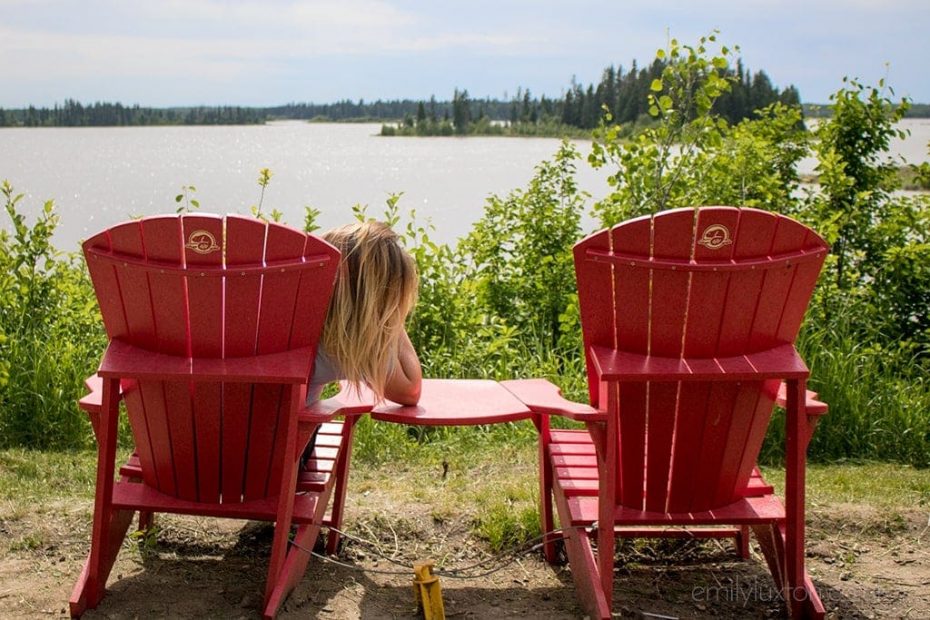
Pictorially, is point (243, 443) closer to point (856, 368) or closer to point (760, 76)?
point (856, 368)

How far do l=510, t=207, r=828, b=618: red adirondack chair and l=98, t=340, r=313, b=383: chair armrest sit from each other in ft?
2.57

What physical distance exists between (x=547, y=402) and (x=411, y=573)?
0.81 m

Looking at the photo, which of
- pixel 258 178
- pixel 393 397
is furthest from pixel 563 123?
pixel 393 397

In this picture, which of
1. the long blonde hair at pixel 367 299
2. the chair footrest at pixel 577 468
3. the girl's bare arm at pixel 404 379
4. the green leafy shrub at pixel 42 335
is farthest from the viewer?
the green leafy shrub at pixel 42 335

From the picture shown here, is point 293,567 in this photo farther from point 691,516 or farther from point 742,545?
point 742,545

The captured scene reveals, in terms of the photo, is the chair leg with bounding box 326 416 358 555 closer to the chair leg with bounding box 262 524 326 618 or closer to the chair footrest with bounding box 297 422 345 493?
the chair footrest with bounding box 297 422 345 493

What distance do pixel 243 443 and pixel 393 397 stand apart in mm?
498

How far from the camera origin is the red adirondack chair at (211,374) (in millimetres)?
2842

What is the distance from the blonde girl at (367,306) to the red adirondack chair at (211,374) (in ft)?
0.55

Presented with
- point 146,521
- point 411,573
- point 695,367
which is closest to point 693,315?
point 695,367

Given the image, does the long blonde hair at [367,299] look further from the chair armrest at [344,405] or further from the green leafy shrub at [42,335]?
the green leafy shrub at [42,335]

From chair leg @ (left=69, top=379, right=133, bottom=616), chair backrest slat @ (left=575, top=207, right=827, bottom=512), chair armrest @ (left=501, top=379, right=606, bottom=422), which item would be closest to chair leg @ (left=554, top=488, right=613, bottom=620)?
chair backrest slat @ (left=575, top=207, right=827, bottom=512)

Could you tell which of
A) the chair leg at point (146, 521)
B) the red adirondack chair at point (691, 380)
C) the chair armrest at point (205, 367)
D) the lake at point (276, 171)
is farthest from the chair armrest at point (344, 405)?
the lake at point (276, 171)

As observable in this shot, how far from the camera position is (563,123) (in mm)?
7309
